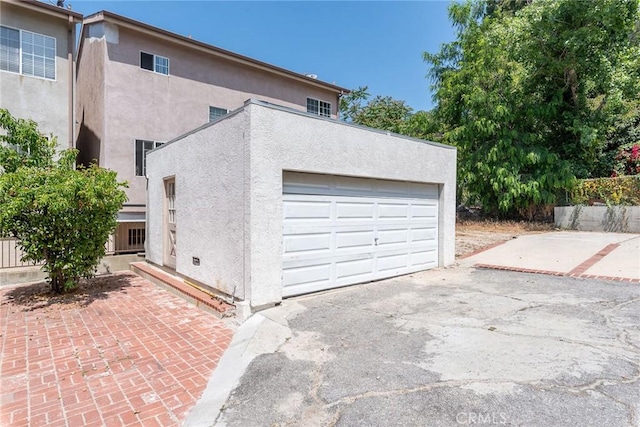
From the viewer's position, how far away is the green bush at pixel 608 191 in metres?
13.7

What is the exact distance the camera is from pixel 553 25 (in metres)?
14.0

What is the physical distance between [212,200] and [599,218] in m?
15.6

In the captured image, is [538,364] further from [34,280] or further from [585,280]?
[34,280]

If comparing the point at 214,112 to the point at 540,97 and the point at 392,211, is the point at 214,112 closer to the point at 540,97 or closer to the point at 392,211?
the point at 392,211

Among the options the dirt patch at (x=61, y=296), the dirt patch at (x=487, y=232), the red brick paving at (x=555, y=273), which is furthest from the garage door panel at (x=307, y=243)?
the dirt patch at (x=487, y=232)

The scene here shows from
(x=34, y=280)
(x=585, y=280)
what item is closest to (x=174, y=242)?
(x=34, y=280)

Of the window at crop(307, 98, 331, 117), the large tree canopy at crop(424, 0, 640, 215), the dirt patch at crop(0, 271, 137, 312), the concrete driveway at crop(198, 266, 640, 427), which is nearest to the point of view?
the concrete driveway at crop(198, 266, 640, 427)

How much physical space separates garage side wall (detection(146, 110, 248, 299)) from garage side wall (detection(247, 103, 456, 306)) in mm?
257

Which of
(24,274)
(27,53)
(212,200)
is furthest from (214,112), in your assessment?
(212,200)

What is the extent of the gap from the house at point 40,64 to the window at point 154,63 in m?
2.06

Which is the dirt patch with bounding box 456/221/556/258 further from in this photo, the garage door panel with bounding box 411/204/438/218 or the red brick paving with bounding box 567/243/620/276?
the red brick paving with bounding box 567/243/620/276

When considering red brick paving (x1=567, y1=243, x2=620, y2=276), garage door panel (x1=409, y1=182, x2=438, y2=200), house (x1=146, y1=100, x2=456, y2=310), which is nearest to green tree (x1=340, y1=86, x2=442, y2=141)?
red brick paving (x1=567, y1=243, x2=620, y2=276)

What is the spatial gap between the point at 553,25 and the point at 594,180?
6.57 m

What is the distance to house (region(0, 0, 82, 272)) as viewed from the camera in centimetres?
1075
